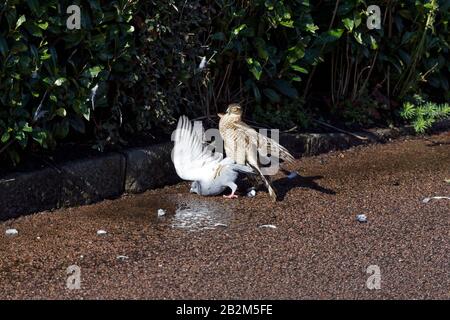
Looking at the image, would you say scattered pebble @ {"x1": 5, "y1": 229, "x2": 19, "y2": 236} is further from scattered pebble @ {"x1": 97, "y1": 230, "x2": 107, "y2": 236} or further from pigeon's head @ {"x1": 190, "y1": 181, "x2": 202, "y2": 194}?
pigeon's head @ {"x1": 190, "y1": 181, "x2": 202, "y2": 194}

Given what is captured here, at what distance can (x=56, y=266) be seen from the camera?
17.6 feet

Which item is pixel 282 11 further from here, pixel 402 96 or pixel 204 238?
pixel 204 238

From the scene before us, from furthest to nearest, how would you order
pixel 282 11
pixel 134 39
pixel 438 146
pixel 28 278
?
pixel 438 146 < pixel 282 11 < pixel 134 39 < pixel 28 278

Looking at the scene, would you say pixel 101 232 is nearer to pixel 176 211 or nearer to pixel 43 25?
pixel 176 211

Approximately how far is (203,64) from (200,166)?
77 cm

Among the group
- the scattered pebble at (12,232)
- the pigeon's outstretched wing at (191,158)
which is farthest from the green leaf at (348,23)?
Answer: the scattered pebble at (12,232)

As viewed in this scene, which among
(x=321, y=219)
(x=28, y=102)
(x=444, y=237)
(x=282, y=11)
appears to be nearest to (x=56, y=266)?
(x=28, y=102)

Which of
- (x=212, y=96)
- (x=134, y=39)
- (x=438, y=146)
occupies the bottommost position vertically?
(x=438, y=146)

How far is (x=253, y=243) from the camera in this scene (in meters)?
5.77

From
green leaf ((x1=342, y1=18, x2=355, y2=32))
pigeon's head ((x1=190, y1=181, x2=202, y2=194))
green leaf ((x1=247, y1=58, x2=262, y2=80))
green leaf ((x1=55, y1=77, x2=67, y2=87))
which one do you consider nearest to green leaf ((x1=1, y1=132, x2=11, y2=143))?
green leaf ((x1=55, y1=77, x2=67, y2=87))

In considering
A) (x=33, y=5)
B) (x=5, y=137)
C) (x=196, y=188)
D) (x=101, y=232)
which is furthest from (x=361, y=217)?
(x=33, y=5)

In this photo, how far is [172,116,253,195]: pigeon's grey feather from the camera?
22.0ft

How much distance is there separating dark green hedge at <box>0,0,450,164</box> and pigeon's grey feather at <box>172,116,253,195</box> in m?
0.24

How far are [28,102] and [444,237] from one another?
256 cm
